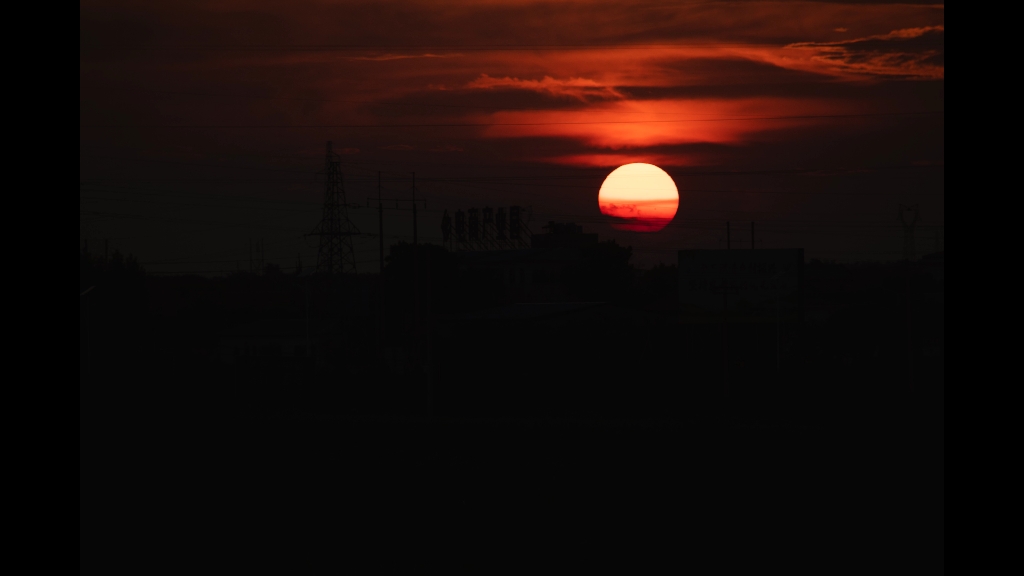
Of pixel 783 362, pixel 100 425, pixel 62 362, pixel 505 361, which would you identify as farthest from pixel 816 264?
pixel 62 362

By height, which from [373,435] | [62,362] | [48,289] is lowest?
[373,435]

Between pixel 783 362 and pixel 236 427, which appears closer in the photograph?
pixel 236 427

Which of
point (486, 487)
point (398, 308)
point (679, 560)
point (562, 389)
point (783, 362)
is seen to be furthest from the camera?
point (398, 308)

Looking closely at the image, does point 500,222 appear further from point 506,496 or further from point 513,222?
point 506,496

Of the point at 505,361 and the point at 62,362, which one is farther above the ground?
the point at 62,362

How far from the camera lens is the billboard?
41.3m

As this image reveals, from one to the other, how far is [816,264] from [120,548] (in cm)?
7405

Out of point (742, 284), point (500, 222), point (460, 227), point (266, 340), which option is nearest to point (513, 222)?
point (500, 222)

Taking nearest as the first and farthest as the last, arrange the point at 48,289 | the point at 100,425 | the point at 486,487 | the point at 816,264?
the point at 48,289 < the point at 486,487 < the point at 100,425 < the point at 816,264

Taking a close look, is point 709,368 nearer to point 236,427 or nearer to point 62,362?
point 236,427

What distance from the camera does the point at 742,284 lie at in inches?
1633

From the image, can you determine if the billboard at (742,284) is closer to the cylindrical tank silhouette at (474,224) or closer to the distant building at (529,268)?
the cylindrical tank silhouette at (474,224)

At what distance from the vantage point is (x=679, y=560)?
13.2 m

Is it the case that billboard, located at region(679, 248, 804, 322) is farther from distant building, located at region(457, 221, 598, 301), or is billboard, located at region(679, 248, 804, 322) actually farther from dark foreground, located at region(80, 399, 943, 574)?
distant building, located at region(457, 221, 598, 301)
